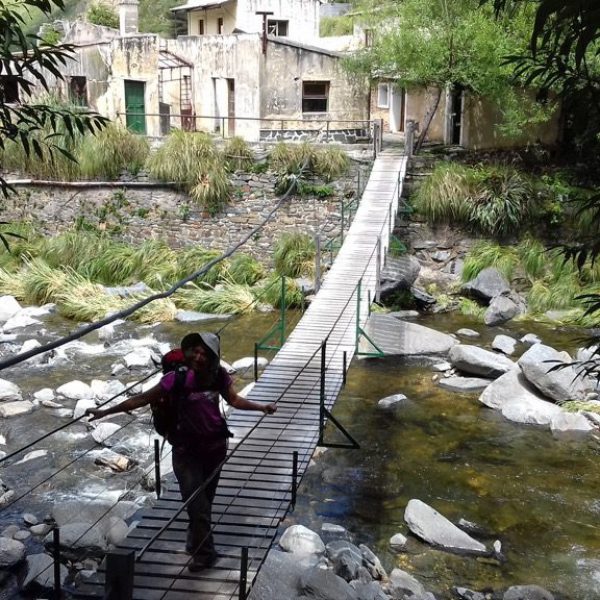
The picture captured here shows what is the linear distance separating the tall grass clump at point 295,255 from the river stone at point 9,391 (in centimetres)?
499

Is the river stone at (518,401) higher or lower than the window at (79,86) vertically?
lower

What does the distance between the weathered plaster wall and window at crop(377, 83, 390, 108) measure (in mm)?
430

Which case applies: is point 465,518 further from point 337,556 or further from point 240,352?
point 240,352

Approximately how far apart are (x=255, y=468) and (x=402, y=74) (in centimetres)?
960

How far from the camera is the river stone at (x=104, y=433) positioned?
23.2 ft

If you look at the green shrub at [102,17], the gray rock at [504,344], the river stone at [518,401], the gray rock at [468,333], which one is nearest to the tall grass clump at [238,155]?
the gray rock at [468,333]

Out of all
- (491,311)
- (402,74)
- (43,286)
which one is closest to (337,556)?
(491,311)

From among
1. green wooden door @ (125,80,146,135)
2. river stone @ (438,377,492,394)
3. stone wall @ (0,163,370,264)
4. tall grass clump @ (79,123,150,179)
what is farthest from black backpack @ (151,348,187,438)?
green wooden door @ (125,80,146,135)

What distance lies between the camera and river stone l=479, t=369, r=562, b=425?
7.70m

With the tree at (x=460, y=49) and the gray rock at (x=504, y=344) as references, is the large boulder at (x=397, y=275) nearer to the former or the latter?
the gray rock at (x=504, y=344)

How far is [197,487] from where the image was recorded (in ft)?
11.2

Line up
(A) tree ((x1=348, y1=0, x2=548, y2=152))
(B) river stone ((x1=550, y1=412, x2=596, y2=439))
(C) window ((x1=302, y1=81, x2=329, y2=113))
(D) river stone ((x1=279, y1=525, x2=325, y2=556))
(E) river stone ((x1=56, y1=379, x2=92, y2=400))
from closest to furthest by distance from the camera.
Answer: (D) river stone ((x1=279, y1=525, x2=325, y2=556))
(B) river stone ((x1=550, y1=412, x2=596, y2=439))
(E) river stone ((x1=56, y1=379, x2=92, y2=400))
(A) tree ((x1=348, y1=0, x2=548, y2=152))
(C) window ((x1=302, y1=81, x2=329, y2=113))

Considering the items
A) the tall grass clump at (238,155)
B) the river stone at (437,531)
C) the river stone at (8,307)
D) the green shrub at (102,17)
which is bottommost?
the river stone at (437,531)

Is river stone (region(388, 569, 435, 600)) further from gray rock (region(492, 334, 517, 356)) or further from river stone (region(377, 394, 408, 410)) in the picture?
gray rock (region(492, 334, 517, 356))
